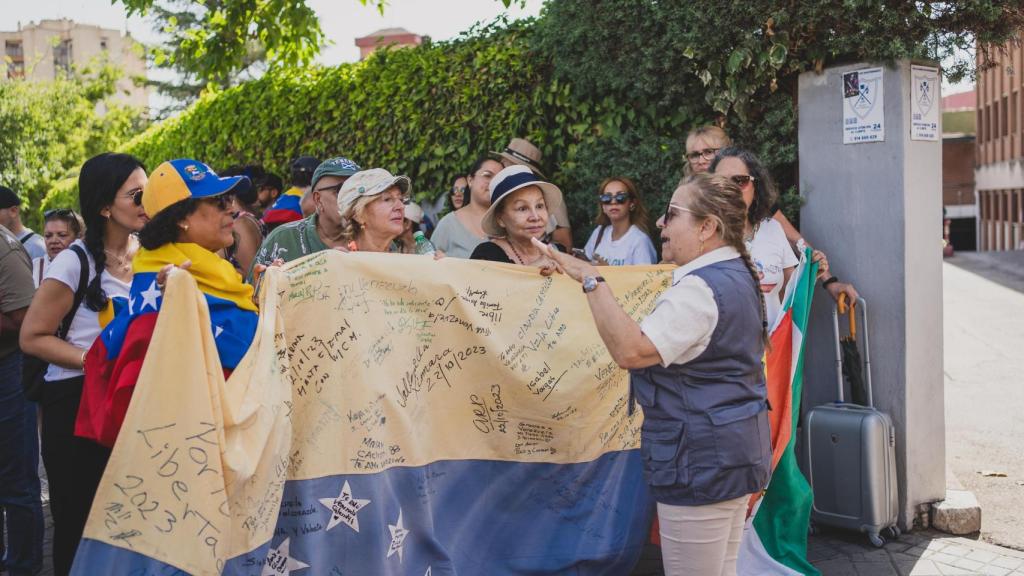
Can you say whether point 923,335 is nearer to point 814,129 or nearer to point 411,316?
point 814,129

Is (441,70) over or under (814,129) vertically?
over

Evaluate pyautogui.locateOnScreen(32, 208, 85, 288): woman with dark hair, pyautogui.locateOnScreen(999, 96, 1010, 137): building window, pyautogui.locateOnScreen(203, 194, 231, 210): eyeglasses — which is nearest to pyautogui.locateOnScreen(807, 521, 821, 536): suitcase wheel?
pyautogui.locateOnScreen(203, 194, 231, 210): eyeglasses

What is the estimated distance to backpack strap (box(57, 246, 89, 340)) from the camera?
4.03 meters

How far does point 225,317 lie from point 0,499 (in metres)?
2.48

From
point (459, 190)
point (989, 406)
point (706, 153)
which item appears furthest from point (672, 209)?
point (989, 406)

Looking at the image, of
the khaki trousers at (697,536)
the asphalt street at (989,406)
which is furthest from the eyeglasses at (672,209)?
the asphalt street at (989,406)

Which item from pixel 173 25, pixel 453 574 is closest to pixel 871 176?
pixel 453 574

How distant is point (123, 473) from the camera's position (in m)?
3.11

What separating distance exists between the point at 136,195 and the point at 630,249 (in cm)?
309

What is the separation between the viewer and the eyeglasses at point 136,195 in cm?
409

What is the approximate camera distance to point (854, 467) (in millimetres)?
5324

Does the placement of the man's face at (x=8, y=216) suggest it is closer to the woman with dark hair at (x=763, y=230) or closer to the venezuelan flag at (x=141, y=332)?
the venezuelan flag at (x=141, y=332)

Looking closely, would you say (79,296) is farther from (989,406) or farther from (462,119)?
(989,406)

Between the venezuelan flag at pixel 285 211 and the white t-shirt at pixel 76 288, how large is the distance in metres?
2.88
